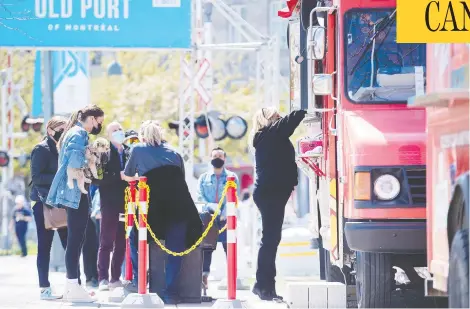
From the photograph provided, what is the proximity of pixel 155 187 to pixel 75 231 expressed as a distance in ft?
2.95

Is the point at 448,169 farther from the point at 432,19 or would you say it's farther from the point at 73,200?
the point at 73,200

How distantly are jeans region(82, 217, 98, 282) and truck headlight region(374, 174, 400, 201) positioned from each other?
6444 mm

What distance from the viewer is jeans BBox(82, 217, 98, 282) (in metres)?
17.0

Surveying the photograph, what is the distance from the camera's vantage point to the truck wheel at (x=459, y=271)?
25.5 ft

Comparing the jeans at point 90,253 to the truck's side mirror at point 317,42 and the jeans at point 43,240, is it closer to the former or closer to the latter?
the jeans at point 43,240

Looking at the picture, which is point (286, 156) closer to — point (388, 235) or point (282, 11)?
point (282, 11)

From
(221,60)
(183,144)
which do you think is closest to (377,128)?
(183,144)

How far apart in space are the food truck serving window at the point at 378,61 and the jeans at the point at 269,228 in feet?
8.64

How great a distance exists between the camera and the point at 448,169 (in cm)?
858

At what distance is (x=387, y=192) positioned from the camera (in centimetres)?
1095

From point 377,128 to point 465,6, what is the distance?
2683 millimetres

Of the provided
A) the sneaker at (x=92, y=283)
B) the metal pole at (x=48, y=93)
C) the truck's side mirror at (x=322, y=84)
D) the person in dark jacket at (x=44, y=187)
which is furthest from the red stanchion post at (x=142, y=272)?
the metal pole at (x=48, y=93)

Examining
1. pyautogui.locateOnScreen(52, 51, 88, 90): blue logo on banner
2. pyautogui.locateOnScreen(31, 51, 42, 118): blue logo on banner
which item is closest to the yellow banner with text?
pyautogui.locateOnScreen(52, 51, 88, 90): blue logo on banner

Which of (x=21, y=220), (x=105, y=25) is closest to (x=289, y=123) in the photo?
(x=105, y=25)
